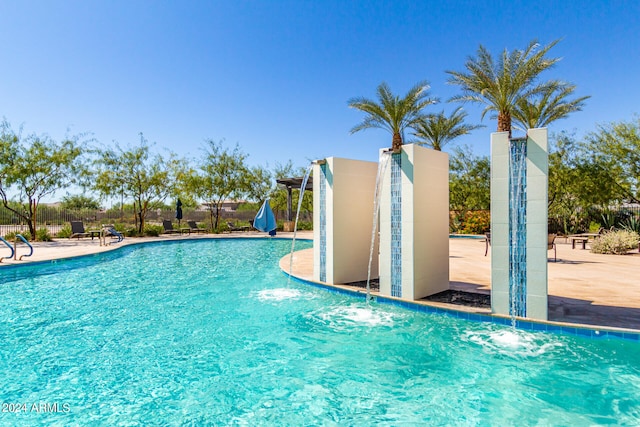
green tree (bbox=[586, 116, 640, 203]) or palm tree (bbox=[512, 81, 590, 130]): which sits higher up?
palm tree (bbox=[512, 81, 590, 130])

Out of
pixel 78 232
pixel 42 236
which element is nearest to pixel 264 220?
pixel 78 232

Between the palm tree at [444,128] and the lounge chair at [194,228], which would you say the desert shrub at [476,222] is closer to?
the palm tree at [444,128]

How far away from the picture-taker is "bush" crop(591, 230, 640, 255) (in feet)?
37.5

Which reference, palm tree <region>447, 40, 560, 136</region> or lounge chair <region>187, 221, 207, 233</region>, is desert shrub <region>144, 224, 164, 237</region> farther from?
palm tree <region>447, 40, 560, 136</region>

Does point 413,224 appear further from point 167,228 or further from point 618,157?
point 167,228

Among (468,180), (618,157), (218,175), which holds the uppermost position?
(218,175)

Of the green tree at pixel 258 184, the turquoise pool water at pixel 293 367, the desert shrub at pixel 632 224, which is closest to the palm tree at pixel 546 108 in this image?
the desert shrub at pixel 632 224

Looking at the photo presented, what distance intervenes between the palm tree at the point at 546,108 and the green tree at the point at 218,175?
17.1m

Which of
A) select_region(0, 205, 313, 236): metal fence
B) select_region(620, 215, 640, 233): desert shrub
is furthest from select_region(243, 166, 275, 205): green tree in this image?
select_region(620, 215, 640, 233): desert shrub

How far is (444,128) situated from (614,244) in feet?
30.0

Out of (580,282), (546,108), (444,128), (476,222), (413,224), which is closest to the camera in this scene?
(413,224)

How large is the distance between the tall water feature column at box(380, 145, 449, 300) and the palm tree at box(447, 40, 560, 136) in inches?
271

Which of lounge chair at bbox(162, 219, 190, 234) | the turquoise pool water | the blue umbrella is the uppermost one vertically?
the blue umbrella

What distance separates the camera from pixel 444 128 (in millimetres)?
18094
